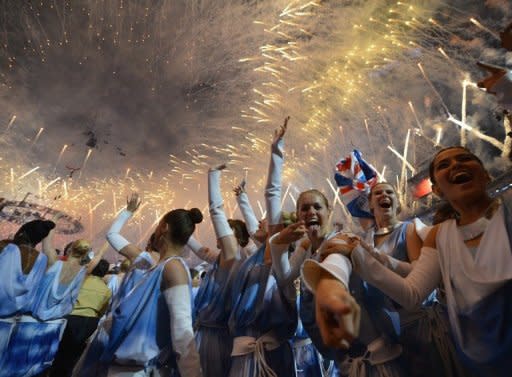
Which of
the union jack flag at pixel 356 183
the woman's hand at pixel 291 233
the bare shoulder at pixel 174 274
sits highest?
the union jack flag at pixel 356 183

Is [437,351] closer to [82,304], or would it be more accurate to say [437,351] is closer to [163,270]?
[163,270]

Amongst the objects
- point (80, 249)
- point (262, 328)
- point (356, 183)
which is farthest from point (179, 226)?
point (80, 249)

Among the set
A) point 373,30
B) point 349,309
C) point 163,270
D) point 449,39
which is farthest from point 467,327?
point 449,39

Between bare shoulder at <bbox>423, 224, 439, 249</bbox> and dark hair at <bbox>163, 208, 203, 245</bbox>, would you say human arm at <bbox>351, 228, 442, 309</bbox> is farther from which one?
dark hair at <bbox>163, 208, 203, 245</bbox>

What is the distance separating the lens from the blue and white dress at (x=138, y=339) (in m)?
2.26

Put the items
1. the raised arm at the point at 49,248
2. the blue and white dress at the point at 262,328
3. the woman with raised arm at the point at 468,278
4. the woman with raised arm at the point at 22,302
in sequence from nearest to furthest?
the woman with raised arm at the point at 468,278, the blue and white dress at the point at 262,328, the woman with raised arm at the point at 22,302, the raised arm at the point at 49,248

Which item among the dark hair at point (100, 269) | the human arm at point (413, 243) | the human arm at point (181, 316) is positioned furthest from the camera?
the dark hair at point (100, 269)

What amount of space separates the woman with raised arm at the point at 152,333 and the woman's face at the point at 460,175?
2176 mm

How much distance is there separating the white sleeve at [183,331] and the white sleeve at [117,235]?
1.88 metres

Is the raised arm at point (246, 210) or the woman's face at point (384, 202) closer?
the woman's face at point (384, 202)

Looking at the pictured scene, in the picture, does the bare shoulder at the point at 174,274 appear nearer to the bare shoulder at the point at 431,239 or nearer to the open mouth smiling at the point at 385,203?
the bare shoulder at the point at 431,239

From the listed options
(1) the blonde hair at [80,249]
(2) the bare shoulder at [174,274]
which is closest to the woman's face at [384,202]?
(2) the bare shoulder at [174,274]

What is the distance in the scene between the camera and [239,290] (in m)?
2.96

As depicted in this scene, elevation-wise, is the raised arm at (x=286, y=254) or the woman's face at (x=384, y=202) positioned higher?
the woman's face at (x=384, y=202)
